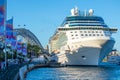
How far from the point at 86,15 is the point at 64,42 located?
1239 cm

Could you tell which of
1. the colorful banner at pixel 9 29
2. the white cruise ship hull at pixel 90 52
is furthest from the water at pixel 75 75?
the white cruise ship hull at pixel 90 52

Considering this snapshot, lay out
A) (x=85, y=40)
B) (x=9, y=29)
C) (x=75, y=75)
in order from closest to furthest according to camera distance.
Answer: (x=9, y=29) → (x=75, y=75) → (x=85, y=40)

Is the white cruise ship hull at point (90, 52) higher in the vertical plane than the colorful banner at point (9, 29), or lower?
lower

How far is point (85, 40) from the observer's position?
321 feet

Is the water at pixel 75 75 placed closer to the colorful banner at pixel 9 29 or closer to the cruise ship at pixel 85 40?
the colorful banner at pixel 9 29

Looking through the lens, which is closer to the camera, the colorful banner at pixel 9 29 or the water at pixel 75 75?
the colorful banner at pixel 9 29

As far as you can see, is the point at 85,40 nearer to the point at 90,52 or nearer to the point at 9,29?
the point at 90,52

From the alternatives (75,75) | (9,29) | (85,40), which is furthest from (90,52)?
(9,29)

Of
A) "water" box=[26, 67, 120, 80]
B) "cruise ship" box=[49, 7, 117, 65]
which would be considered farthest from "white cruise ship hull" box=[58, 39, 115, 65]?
"water" box=[26, 67, 120, 80]

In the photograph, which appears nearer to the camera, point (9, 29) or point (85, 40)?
point (9, 29)

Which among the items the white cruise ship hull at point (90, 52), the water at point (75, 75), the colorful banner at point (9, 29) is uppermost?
the colorful banner at point (9, 29)

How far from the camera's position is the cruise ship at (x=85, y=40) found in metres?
97.4

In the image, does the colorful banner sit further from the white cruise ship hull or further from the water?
the white cruise ship hull

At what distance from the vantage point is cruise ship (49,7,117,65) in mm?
97375
